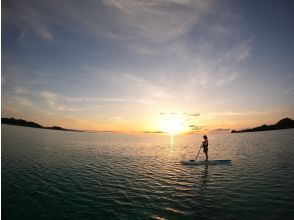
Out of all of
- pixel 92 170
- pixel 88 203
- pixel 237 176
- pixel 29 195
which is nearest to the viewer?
pixel 88 203

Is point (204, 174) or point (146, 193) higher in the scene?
point (204, 174)

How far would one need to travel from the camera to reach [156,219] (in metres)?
14.1

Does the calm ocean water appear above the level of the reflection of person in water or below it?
below

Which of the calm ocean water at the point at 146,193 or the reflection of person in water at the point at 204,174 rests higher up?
the reflection of person in water at the point at 204,174

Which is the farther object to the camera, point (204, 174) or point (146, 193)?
point (204, 174)

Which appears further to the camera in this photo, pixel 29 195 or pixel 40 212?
pixel 29 195

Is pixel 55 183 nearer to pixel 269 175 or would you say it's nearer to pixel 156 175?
pixel 156 175

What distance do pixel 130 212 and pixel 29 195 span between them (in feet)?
31.8

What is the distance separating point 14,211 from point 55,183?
7.25 metres

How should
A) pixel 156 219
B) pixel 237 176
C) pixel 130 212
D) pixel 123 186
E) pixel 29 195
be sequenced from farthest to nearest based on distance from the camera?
1. pixel 237 176
2. pixel 123 186
3. pixel 29 195
4. pixel 130 212
5. pixel 156 219

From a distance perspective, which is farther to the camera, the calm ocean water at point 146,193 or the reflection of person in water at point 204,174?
the reflection of person in water at point 204,174

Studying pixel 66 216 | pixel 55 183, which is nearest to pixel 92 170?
pixel 55 183

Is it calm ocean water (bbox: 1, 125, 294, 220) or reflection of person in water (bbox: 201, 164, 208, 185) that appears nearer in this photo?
calm ocean water (bbox: 1, 125, 294, 220)

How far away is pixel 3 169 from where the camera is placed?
27.2 m
